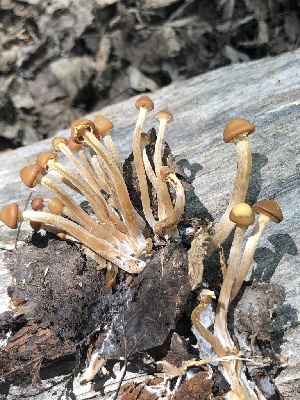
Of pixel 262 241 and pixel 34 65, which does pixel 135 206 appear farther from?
pixel 34 65

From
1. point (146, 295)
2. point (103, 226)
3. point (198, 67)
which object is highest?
point (103, 226)

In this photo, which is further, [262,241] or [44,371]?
[262,241]

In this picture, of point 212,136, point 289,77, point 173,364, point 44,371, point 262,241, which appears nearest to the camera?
point 173,364

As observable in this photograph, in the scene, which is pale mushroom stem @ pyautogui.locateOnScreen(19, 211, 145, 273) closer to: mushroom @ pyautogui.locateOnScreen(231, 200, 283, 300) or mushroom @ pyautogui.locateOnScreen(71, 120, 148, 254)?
mushroom @ pyautogui.locateOnScreen(71, 120, 148, 254)

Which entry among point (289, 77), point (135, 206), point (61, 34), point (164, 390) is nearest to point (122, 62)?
point (61, 34)

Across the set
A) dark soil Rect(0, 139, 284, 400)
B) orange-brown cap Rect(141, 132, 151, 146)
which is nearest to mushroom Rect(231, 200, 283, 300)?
dark soil Rect(0, 139, 284, 400)

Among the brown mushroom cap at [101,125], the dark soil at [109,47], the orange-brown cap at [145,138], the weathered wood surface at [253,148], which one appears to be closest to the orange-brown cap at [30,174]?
the brown mushroom cap at [101,125]

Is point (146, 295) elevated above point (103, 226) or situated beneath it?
situated beneath

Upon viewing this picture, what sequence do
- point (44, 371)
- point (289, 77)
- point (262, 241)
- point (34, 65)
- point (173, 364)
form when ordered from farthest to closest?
1. point (34, 65)
2. point (289, 77)
3. point (262, 241)
4. point (44, 371)
5. point (173, 364)
